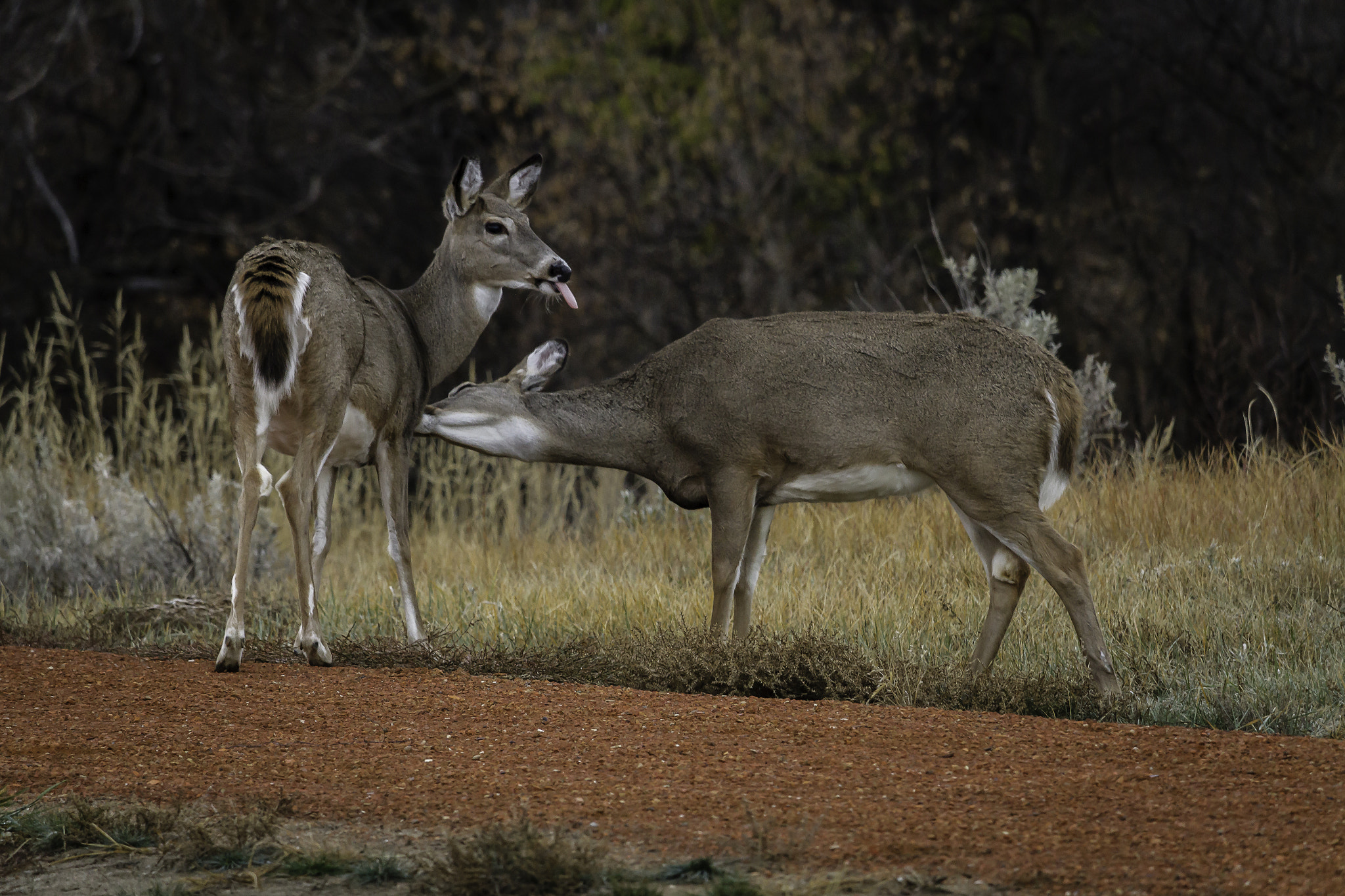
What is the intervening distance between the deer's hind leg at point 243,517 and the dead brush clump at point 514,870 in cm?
299

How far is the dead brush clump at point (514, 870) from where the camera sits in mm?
4023

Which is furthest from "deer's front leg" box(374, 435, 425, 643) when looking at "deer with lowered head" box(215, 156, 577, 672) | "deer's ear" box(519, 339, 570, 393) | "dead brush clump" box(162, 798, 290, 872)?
"dead brush clump" box(162, 798, 290, 872)

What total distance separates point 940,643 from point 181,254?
1723 centimetres

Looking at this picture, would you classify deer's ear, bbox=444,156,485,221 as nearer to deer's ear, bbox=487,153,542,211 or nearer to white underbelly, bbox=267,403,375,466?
deer's ear, bbox=487,153,542,211

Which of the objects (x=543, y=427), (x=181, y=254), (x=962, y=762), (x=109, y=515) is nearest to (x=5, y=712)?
(x=543, y=427)

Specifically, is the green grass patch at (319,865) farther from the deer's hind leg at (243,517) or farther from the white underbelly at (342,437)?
the white underbelly at (342,437)

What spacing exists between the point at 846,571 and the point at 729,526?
1.71 metres

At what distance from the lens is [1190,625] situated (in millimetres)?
7414

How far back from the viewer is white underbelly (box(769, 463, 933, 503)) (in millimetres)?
7234

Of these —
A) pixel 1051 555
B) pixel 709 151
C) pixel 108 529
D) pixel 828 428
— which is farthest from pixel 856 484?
pixel 709 151

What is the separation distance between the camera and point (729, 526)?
7.44 m

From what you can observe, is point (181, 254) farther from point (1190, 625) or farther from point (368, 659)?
point (1190, 625)

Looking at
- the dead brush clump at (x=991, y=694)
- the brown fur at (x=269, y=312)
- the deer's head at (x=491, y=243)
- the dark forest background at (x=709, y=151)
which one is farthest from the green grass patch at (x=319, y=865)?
the dark forest background at (x=709, y=151)

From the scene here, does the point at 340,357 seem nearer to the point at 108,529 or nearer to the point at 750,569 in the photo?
the point at 750,569
